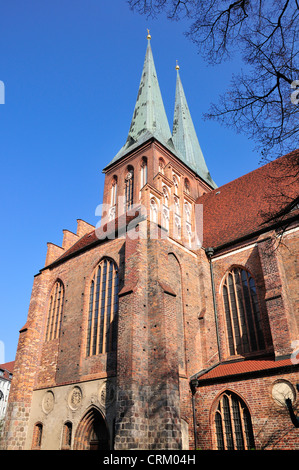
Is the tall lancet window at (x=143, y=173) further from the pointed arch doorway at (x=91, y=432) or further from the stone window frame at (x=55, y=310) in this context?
the pointed arch doorway at (x=91, y=432)

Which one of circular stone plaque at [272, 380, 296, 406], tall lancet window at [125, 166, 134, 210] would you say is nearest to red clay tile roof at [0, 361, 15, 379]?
tall lancet window at [125, 166, 134, 210]

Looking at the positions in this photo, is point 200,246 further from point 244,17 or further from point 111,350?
point 244,17

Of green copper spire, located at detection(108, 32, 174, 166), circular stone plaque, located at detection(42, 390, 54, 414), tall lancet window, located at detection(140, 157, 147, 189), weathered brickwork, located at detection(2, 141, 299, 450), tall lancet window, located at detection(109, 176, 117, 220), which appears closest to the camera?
weathered brickwork, located at detection(2, 141, 299, 450)

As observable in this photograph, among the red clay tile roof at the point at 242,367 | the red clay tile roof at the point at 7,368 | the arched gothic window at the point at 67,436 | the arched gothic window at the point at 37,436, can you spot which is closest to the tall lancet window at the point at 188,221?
the red clay tile roof at the point at 242,367

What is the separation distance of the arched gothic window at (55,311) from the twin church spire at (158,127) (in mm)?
9294

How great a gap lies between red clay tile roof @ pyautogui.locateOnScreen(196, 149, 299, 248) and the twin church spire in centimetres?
409

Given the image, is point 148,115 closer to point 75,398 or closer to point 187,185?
point 187,185

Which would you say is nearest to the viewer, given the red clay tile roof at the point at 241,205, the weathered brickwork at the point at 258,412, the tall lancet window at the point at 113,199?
the weathered brickwork at the point at 258,412

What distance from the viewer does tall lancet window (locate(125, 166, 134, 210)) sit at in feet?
68.3

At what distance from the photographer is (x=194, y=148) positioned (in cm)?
2731

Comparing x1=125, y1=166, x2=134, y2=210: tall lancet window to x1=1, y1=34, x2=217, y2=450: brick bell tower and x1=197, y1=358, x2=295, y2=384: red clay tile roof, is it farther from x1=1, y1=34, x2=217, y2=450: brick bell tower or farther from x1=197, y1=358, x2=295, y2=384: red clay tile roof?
x1=197, y1=358, x2=295, y2=384: red clay tile roof

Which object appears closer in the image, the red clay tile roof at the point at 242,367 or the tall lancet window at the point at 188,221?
the red clay tile roof at the point at 242,367

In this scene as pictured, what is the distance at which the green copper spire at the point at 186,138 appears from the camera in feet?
83.5
